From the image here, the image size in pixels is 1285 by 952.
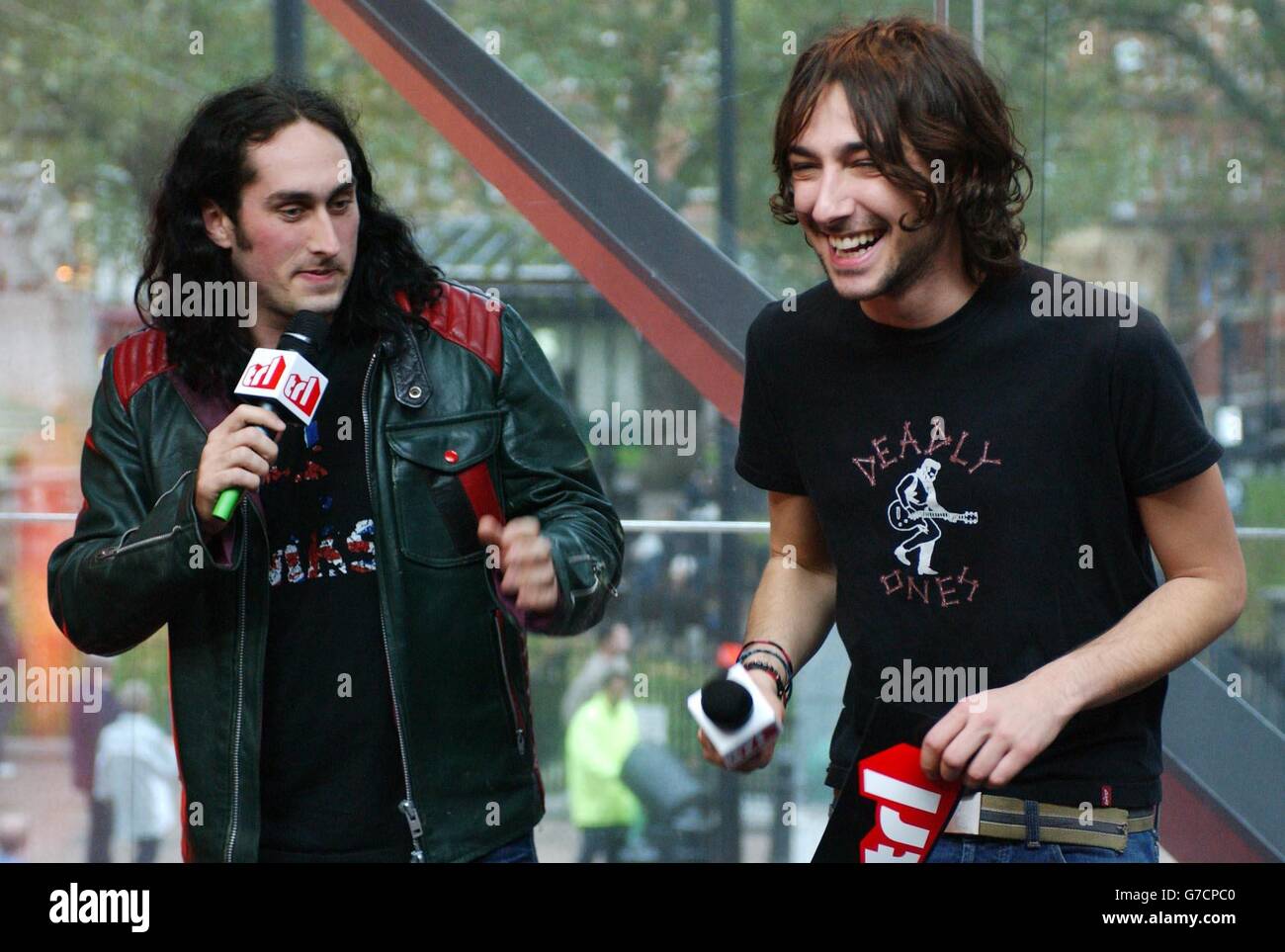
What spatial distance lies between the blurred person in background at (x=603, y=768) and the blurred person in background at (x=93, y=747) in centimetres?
132

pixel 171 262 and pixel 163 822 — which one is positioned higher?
pixel 171 262

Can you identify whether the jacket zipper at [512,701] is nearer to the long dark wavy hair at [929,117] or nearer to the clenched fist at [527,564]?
the clenched fist at [527,564]

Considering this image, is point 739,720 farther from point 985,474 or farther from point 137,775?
point 137,775

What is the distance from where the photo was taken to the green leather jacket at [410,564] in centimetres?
212

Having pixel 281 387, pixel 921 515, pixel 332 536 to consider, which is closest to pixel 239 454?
pixel 281 387

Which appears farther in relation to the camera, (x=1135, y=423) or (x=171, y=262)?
(x=171, y=262)

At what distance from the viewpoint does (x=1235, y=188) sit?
4.15m

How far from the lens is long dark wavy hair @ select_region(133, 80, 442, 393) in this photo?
90.4 inches

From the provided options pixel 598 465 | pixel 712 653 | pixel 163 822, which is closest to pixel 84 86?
pixel 598 465

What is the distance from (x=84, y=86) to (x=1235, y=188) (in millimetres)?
3213

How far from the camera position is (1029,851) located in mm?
1854

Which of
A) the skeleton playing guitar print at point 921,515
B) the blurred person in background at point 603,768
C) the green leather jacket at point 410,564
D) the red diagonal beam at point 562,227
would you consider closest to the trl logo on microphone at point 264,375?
the green leather jacket at point 410,564
